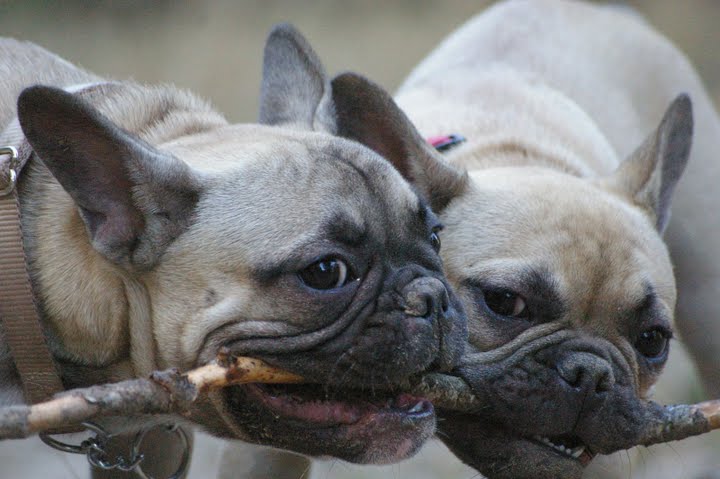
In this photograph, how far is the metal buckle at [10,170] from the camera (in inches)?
128

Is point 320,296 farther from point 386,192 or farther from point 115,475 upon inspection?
point 115,475

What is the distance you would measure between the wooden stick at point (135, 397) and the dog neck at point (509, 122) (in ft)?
6.49

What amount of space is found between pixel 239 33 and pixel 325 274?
860cm

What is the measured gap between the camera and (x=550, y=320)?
12.6ft

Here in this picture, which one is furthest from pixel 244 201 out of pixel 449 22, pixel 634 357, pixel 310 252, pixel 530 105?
pixel 449 22

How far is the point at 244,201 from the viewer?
3.32 meters

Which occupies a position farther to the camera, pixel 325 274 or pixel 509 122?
pixel 509 122

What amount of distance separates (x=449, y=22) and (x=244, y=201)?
8798mm

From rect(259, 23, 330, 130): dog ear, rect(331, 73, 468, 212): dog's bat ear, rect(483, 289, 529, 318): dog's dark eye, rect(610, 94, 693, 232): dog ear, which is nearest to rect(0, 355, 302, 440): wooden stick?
rect(483, 289, 529, 318): dog's dark eye

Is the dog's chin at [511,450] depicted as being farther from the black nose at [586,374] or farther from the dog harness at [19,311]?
the dog harness at [19,311]

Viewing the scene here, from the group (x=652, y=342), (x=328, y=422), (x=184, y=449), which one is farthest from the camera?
(x=184, y=449)

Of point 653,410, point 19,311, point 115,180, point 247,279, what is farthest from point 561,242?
point 19,311

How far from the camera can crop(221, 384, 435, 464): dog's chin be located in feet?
10.6

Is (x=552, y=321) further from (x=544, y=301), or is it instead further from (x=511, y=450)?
(x=511, y=450)
